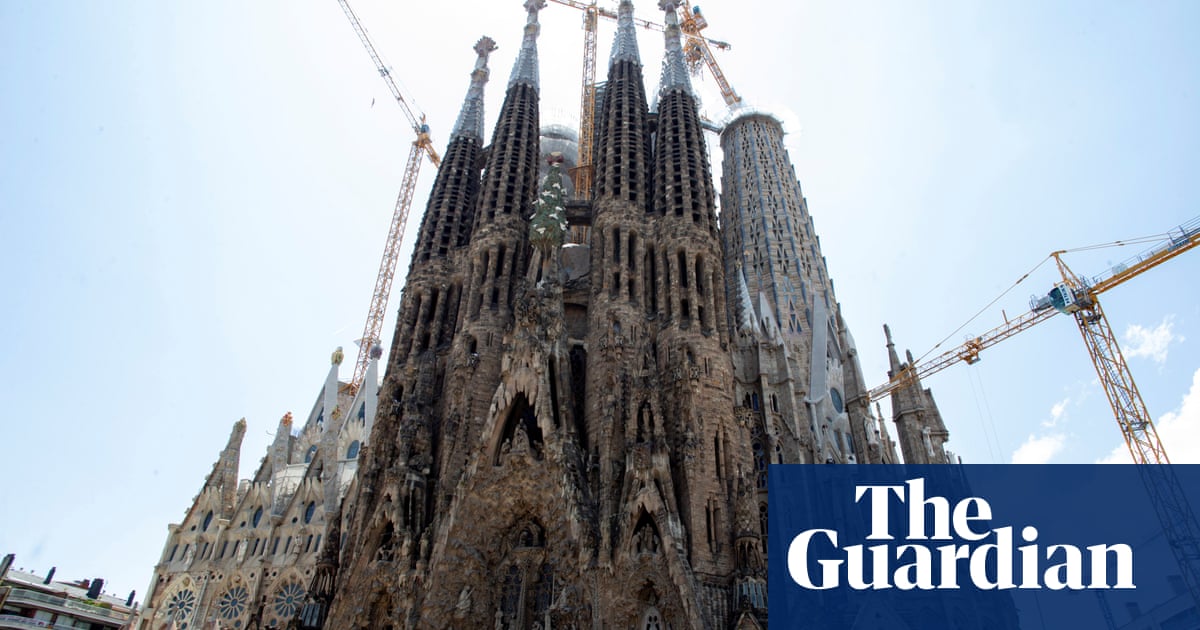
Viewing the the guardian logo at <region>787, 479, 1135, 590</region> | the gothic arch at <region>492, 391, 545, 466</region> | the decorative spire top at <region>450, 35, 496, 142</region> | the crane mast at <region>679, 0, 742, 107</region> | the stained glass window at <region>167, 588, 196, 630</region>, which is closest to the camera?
the the guardian logo at <region>787, 479, 1135, 590</region>

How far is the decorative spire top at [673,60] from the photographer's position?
126 ft

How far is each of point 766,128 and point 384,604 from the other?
36.4m

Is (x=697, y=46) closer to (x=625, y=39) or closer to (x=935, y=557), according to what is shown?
(x=625, y=39)

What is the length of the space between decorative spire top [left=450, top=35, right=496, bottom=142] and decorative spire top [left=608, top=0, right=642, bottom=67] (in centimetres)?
832

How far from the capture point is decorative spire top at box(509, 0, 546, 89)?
138 ft

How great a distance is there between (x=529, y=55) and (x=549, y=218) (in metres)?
16.1

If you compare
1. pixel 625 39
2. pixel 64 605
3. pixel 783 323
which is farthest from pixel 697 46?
pixel 64 605

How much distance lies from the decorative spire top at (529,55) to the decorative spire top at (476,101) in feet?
8.53

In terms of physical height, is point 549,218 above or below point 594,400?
above

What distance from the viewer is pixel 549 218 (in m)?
32.3

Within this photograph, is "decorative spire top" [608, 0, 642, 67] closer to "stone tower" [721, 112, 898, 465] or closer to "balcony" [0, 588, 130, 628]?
"stone tower" [721, 112, 898, 465]

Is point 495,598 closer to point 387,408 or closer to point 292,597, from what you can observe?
point 387,408

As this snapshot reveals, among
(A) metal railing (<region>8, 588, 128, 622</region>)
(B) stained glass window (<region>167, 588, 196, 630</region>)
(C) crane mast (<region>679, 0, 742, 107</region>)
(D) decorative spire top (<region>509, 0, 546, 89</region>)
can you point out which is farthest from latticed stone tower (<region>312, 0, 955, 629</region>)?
(A) metal railing (<region>8, 588, 128, 622</region>)

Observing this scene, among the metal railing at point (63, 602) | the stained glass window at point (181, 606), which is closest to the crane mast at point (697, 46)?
the stained glass window at point (181, 606)
